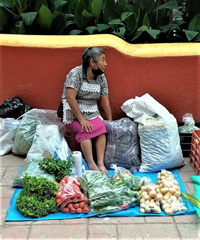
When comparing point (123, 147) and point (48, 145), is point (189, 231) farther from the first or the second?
point (48, 145)

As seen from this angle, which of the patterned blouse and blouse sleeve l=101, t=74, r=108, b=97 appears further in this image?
blouse sleeve l=101, t=74, r=108, b=97

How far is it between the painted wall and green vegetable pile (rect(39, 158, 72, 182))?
3.84 ft

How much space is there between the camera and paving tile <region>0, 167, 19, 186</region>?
379 centimetres

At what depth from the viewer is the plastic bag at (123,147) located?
13.6ft

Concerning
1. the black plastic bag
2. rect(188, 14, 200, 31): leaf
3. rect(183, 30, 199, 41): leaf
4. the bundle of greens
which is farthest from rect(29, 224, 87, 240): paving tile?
rect(188, 14, 200, 31): leaf

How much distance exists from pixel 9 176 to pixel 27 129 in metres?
0.64

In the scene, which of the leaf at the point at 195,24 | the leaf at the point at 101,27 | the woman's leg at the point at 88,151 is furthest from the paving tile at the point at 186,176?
the leaf at the point at 101,27

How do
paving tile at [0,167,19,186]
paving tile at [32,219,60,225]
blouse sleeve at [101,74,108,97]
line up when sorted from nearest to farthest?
paving tile at [32,219,60,225], paving tile at [0,167,19,186], blouse sleeve at [101,74,108,97]

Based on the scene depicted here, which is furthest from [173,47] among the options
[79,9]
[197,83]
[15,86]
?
[15,86]

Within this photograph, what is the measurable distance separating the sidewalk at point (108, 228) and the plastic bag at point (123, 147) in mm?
1044

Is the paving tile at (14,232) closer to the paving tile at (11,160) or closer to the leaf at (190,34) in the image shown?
the paving tile at (11,160)

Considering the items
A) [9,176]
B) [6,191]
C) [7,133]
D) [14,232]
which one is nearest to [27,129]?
[7,133]

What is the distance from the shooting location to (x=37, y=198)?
10.7 feet

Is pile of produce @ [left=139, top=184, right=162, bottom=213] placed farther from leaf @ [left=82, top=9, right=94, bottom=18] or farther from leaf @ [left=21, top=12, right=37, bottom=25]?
leaf @ [left=21, top=12, right=37, bottom=25]
